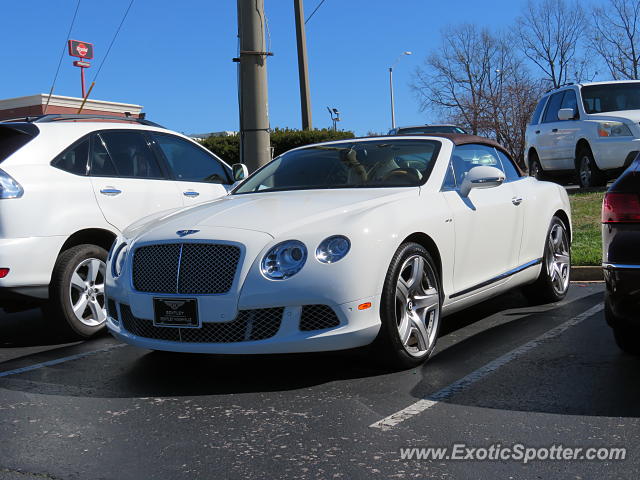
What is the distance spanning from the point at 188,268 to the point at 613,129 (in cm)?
1029

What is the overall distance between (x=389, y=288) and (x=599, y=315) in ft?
8.29

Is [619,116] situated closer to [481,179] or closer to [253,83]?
[253,83]

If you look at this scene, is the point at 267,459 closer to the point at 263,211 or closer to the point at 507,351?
the point at 263,211

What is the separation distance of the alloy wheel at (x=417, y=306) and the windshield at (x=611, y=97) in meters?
9.83

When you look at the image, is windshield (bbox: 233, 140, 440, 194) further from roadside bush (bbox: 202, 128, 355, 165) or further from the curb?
roadside bush (bbox: 202, 128, 355, 165)

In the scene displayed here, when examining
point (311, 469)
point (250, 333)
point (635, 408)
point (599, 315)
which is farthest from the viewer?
point (599, 315)

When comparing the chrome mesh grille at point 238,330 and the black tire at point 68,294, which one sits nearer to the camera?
the chrome mesh grille at point 238,330

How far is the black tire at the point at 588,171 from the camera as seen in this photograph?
1408 centimetres

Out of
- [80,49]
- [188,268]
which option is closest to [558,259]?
[188,268]

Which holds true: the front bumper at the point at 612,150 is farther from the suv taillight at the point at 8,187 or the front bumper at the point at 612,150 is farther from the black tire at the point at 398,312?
the suv taillight at the point at 8,187

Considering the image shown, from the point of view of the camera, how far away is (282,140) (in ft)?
80.0

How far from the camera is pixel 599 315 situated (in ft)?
21.8

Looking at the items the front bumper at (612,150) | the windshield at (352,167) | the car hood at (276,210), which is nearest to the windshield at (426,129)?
the front bumper at (612,150)

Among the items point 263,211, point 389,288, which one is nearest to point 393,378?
point 389,288
